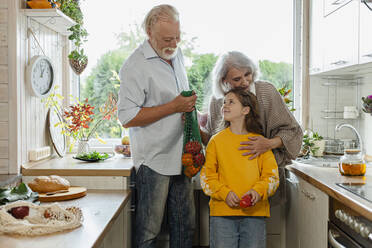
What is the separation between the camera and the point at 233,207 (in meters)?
1.78

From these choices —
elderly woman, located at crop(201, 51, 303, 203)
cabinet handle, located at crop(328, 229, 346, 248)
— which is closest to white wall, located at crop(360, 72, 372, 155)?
elderly woman, located at crop(201, 51, 303, 203)

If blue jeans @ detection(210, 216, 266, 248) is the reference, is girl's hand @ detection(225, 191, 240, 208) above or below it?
above

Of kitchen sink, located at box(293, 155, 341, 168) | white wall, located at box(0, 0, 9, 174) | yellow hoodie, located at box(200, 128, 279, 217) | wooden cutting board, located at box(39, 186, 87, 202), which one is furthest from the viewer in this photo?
kitchen sink, located at box(293, 155, 341, 168)

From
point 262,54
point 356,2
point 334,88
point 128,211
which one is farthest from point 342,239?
point 262,54

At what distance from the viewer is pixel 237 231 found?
1.86 meters

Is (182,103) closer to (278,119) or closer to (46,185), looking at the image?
(278,119)

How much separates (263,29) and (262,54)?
20cm

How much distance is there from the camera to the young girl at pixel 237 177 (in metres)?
1.80

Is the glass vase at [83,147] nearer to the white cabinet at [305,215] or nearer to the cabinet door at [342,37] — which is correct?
the white cabinet at [305,215]

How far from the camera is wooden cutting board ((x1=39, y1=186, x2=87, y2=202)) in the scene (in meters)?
1.89

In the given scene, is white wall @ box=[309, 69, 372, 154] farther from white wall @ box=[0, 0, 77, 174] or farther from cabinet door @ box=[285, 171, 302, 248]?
white wall @ box=[0, 0, 77, 174]

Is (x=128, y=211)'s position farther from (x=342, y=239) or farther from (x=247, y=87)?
(x=342, y=239)

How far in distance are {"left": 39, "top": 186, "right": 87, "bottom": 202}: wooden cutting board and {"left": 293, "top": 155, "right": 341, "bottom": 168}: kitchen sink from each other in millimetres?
1296

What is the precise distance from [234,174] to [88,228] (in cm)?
68
